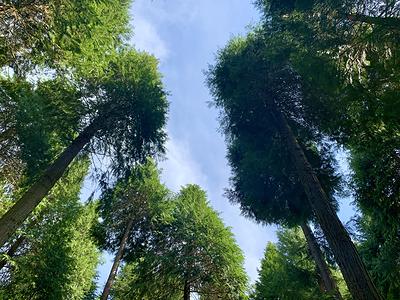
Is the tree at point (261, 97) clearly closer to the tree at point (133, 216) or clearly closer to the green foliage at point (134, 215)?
the green foliage at point (134, 215)

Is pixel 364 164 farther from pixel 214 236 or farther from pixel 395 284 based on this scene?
pixel 214 236

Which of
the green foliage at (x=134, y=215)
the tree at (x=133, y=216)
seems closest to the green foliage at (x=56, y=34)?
the green foliage at (x=134, y=215)

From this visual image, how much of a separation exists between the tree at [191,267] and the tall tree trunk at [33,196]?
7.00 metres

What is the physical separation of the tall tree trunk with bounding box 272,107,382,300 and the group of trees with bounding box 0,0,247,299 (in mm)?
5628

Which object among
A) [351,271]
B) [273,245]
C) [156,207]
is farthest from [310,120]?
[273,245]

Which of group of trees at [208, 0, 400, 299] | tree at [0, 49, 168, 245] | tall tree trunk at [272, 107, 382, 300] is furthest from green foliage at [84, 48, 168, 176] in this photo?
tall tree trunk at [272, 107, 382, 300]

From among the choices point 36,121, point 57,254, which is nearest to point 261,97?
point 36,121

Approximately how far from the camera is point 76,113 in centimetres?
1017

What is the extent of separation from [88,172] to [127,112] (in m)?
3.36

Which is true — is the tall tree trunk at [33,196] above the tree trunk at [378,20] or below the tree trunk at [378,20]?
below

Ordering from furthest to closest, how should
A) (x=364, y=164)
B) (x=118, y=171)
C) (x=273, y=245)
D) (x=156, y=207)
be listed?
(x=273, y=245) → (x=156, y=207) → (x=364, y=164) → (x=118, y=171)

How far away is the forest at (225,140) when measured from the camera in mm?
6688

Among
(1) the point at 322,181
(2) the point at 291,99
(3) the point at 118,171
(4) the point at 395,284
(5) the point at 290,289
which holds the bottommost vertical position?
(5) the point at 290,289

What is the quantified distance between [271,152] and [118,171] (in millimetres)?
5379
